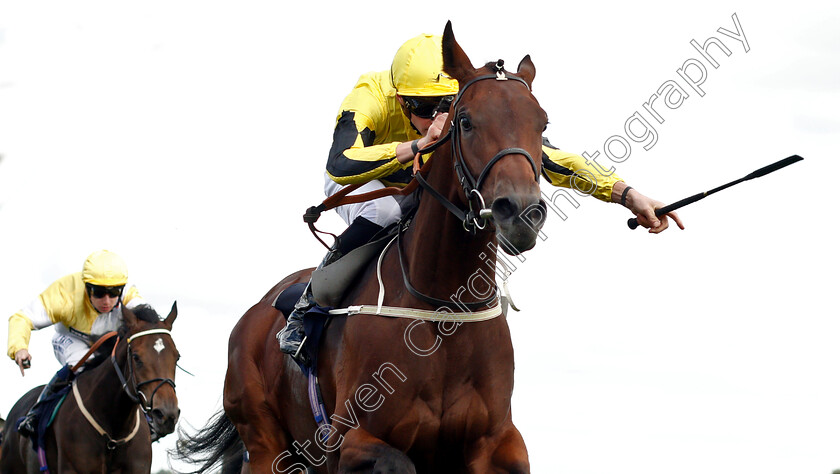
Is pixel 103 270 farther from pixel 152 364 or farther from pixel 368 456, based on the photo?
pixel 368 456

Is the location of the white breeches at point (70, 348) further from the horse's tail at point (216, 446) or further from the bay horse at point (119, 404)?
the horse's tail at point (216, 446)

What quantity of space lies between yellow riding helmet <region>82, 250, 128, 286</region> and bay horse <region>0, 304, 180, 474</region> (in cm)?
41

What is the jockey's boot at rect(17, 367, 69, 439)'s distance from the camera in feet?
38.0

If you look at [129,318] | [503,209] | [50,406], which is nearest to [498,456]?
[503,209]

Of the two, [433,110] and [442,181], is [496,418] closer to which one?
[442,181]

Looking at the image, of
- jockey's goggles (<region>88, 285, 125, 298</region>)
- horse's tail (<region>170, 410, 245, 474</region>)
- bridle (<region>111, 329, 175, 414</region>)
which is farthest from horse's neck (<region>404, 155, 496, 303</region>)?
jockey's goggles (<region>88, 285, 125, 298</region>)

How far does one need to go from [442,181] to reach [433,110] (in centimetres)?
94

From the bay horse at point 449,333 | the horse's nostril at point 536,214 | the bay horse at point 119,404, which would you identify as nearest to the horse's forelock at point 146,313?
the bay horse at point 119,404

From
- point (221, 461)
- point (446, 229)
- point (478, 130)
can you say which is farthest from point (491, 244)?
point (221, 461)

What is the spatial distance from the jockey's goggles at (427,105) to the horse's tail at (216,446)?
3671 mm

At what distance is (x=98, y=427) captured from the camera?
11164mm

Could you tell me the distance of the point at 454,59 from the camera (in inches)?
206

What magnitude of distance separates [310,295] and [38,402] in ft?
22.1

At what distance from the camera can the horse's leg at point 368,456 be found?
5.04m
